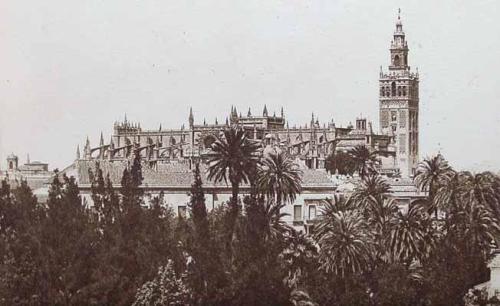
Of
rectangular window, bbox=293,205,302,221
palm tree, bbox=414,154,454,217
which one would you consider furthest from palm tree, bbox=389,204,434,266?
rectangular window, bbox=293,205,302,221

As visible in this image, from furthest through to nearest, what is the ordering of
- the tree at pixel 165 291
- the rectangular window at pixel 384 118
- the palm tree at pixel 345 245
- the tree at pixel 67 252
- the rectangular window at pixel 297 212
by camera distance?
the rectangular window at pixel 384 118, the rectangular window at pixel 297 212, the palm tree at pixel 345 245, the tree at pixel 165 291, the tree at pixel 67 252

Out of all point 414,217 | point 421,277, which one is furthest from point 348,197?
point 421,277

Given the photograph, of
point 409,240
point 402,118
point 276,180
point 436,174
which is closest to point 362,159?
point 436,174

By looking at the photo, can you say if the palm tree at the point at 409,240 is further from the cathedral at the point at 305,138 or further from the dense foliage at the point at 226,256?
the cathedral at the point at 305,138

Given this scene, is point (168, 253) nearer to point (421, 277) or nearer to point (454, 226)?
point (421, 277)

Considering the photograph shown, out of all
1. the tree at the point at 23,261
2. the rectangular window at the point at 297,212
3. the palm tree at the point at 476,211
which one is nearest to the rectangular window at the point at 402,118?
the rectangular window at the point at 297,212

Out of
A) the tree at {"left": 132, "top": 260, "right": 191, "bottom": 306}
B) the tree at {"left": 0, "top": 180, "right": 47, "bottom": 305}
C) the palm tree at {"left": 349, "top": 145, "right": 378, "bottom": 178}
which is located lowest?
the tree at {"left": 132, "top": 260, "right": 191, "bottom": 306}

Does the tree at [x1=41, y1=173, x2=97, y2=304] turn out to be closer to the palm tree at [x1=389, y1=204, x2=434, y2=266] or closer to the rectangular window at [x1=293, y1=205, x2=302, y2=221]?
the palm tree at [x1=389, y1=204, x2=434, y2=266]

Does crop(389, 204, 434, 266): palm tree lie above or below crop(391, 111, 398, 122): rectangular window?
below
